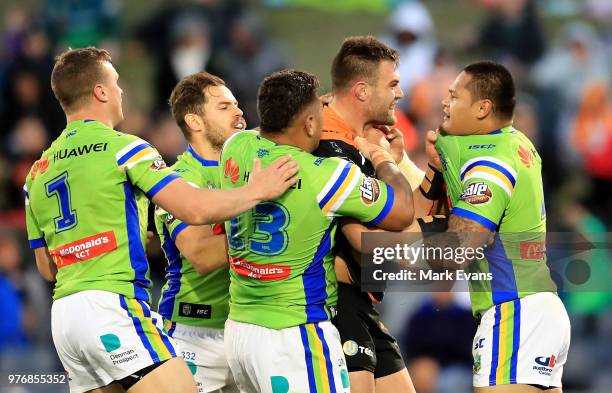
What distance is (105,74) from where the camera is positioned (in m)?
5.94

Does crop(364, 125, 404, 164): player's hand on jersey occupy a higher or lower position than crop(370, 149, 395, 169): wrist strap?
higher

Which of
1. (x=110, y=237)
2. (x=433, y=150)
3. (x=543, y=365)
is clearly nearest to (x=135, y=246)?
(x=110, y=237)

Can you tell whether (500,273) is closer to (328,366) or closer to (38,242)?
(328,366)

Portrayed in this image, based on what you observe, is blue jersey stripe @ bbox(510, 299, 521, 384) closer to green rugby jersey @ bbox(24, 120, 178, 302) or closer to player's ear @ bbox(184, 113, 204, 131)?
green rugby jersey @ bbox(24, 120, 178, 302)

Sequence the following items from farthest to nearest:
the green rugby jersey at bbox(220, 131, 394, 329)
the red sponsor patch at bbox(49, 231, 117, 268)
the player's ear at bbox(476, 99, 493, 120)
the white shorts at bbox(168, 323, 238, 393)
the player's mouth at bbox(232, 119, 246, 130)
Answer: the player's mouth at bbox(232, 119, 246, 130)
the white shorts at bbox(168, 323, 238, 393)
the player's ear at bbox(476, 99, 493, 120)
the red sponsor patch at bbox(49, 231, 117, 268)
the green rugby jersey at bbox(220, 131, 394, 329)

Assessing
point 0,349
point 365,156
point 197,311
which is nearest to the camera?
point 365,156

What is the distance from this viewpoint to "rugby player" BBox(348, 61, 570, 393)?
5773mm

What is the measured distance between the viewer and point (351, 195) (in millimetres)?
5516

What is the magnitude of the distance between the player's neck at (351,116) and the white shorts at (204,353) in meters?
1.60

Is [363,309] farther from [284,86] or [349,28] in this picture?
[349,28]

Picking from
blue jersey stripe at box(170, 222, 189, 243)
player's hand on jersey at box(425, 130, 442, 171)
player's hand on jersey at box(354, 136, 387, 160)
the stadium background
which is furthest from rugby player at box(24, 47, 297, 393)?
Result: the stadium background

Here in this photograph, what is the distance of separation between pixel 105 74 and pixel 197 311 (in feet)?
5.46

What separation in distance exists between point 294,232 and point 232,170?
1.77ft

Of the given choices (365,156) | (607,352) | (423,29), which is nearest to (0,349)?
(365,156)
